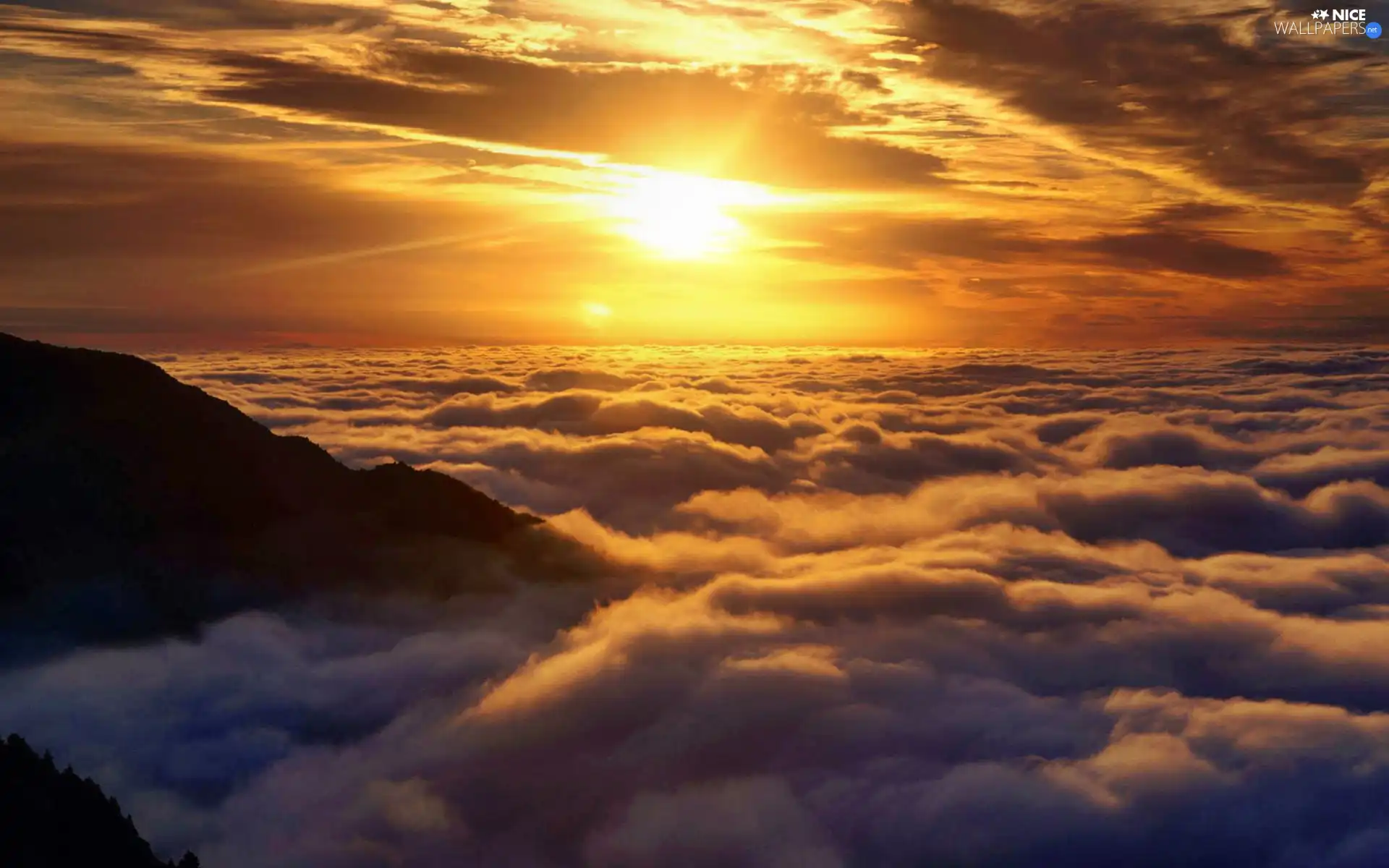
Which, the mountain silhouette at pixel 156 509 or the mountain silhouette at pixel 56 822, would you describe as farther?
the mountain silhouette at pixel 156 509

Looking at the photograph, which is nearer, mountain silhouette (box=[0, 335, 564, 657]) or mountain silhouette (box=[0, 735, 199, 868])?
mountain silhouette (box=[0, 735, 199, 868])

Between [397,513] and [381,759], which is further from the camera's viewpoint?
[397,513]

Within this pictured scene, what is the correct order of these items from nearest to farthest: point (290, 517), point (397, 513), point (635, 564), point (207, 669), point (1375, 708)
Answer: point (207, 669)
point (290, 517)
point (397, 513)
point (1375, 708)
point (635, 564)

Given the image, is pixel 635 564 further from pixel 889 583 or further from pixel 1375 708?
pixel 1375 708

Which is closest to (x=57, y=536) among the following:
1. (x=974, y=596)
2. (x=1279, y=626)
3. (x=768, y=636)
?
(x=768, y=636)
